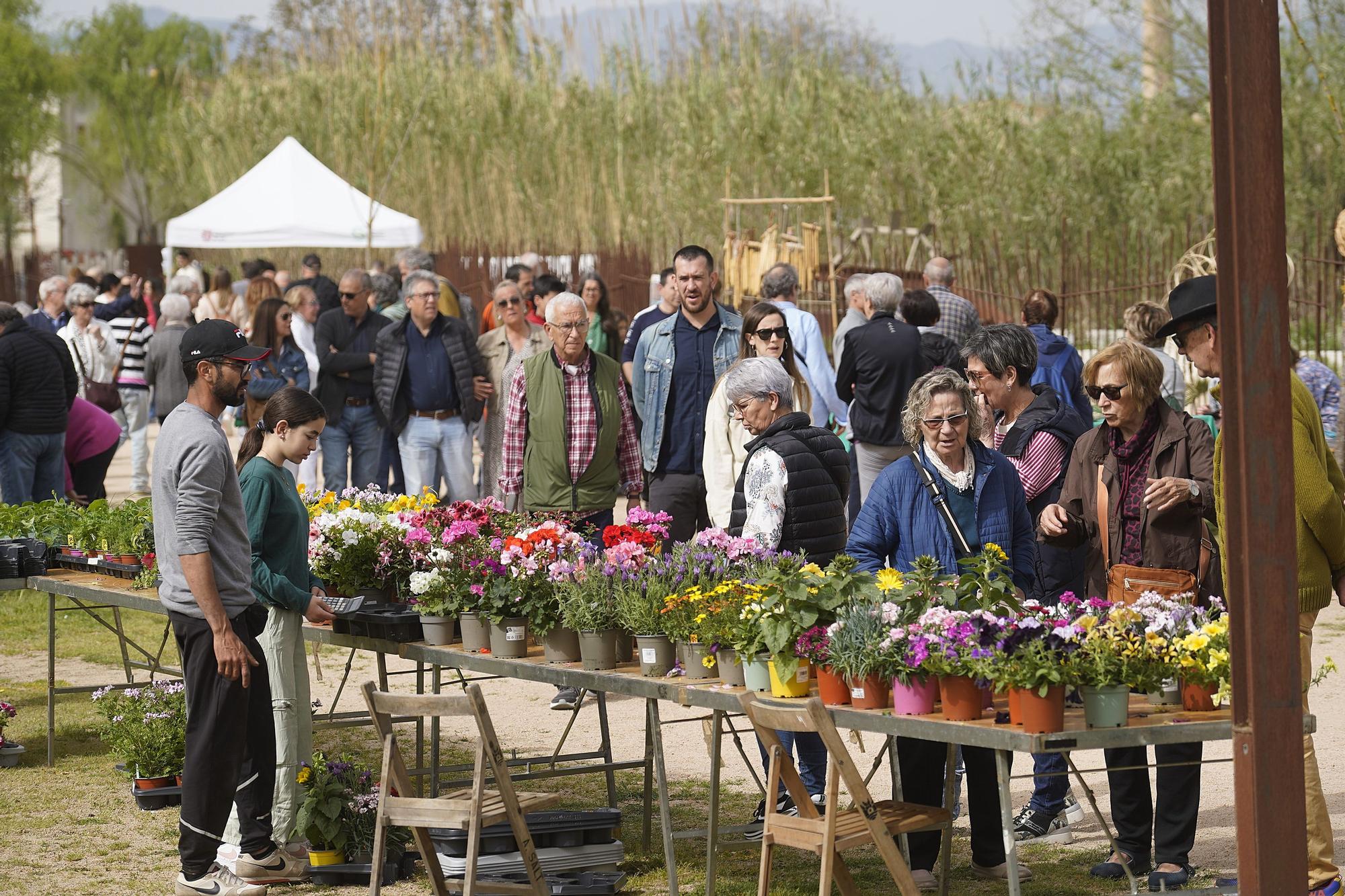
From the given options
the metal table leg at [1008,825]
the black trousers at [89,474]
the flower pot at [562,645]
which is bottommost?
the metal table leg at [1008,825]

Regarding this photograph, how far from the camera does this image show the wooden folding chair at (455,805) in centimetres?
529

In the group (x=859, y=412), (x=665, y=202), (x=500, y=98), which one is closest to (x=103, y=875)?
(x=859, y=412)

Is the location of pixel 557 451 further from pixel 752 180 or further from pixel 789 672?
pixel 752 180

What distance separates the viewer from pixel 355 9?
32781 millimetres

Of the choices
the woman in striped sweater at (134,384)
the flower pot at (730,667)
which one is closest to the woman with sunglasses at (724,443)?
the flower pot at (730,667)

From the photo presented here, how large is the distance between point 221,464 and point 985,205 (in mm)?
17623

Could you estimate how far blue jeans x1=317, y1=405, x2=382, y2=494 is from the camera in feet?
40.8

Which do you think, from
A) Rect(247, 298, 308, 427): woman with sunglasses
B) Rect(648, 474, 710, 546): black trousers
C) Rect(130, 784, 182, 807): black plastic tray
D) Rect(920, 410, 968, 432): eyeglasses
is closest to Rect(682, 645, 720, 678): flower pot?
Rect(920, 410, 968, 432): eyeglasses

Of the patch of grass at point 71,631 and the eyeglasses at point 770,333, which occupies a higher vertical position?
the eyeglasses at point 770,333

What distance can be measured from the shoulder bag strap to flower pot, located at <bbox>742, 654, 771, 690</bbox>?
4.48 ft

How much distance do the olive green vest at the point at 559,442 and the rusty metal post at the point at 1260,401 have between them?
15.6 ft

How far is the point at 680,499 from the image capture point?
833 cm

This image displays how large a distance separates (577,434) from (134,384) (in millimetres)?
9203

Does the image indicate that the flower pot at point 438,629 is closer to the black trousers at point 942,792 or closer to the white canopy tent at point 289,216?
the black trousers at point 942,792
